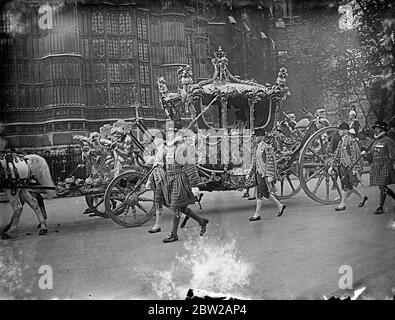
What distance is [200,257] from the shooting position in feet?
13.3

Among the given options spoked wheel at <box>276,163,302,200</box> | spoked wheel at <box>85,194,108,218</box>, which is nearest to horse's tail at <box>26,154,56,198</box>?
spoked wheel at <box>85,194,108,218</box>

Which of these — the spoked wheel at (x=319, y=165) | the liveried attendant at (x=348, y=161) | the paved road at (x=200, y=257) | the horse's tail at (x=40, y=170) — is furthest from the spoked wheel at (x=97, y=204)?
the liveried attendant at (x=348, y=161)

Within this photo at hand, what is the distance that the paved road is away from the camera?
390 cm

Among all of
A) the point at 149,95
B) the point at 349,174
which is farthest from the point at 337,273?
the point at 149,95

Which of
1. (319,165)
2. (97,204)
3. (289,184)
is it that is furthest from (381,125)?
(97,204)

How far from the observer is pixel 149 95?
4.16 m

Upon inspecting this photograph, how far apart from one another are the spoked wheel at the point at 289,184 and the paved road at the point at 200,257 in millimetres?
244

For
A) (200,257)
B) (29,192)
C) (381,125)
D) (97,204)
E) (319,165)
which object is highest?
(381,125)

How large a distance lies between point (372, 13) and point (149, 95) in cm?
220

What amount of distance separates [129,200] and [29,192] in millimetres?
863

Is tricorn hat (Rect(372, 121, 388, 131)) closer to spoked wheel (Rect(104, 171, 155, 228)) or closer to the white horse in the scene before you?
spoked wheel (Rect(104, 171, 155, 228))

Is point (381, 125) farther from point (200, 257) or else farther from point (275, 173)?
point (200, 257)

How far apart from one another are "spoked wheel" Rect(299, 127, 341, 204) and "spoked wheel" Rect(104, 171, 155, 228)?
4.71ft

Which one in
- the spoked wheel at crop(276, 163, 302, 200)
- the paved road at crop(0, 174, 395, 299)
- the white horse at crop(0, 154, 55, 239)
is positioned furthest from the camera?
the spoked wheel at crop(276, 163, 302, 200)
